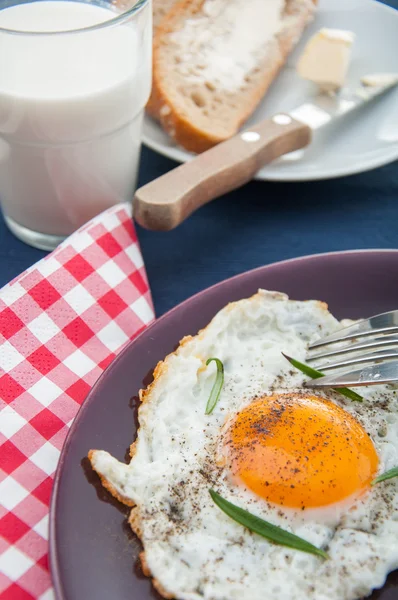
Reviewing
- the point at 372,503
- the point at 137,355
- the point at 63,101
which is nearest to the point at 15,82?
the point at 63,101

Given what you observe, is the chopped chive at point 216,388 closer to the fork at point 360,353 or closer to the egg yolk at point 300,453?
the egg yolk at point 300,453

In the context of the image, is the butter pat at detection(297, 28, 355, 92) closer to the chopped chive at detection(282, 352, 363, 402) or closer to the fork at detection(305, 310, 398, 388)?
the fork at detection(305, 310, 398, 388)

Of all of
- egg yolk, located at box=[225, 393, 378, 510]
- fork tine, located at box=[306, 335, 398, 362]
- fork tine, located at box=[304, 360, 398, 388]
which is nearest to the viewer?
egg yolk, located at box=[225, 393, 378, 510]

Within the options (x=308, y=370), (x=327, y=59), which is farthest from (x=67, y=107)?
(x=327, y=59)

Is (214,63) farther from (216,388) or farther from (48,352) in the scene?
(216,388)

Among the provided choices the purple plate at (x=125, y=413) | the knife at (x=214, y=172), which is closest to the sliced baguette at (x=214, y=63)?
the knife at (x=214, y=172)

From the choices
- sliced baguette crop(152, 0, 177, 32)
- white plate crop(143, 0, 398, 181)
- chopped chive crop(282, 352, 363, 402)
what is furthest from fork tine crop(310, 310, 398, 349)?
sliced baguette crop(152, 0, 177, 32)
